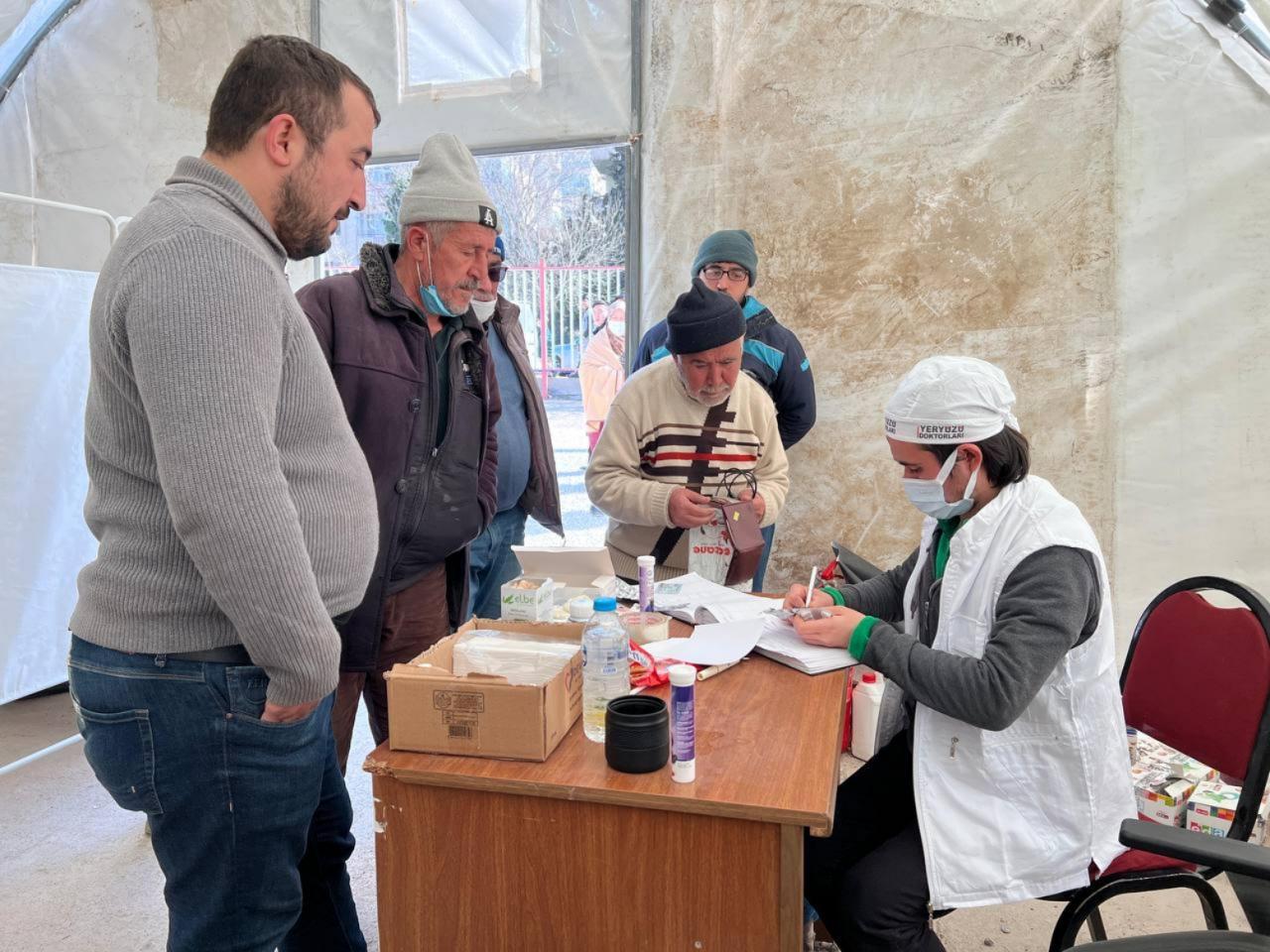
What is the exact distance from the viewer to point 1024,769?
1477 millimetres

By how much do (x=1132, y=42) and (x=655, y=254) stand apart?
5.84 feet

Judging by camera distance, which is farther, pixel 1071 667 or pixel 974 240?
pixel 974 240

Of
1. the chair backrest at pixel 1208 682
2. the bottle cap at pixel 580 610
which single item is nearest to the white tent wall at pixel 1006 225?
the chair backrest at pixel 1208 682

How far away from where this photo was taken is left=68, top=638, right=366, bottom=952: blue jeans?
1.19m

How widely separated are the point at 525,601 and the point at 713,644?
0.40 m

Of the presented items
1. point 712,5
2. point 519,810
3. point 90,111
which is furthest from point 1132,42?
point 90,111

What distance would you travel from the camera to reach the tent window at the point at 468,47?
3645 mm

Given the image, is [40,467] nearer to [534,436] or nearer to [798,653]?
[534,436]

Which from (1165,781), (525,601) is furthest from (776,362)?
(1165,781)

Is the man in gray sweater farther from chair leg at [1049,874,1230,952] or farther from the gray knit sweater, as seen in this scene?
chair leg at [1049,874,1230,952]

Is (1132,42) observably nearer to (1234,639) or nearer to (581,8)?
(581,8)

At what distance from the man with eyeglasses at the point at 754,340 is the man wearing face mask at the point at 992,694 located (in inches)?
55.3

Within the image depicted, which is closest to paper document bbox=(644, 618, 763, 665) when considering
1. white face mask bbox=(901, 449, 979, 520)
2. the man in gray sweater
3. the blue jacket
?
white face mask bbox=(901, 449, 979, 520)

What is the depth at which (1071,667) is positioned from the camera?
1.46 m
